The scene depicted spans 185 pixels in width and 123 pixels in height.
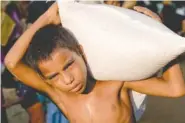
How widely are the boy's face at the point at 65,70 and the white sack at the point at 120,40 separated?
0.06 meters

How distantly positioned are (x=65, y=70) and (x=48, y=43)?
0.33ft

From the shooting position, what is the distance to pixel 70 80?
130cm

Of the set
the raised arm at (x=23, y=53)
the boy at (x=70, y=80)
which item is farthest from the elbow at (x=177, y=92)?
the raised arm at (x=23, y=53)

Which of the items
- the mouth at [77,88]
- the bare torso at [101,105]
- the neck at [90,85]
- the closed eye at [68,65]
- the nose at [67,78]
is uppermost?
the closed eye at [68,65]

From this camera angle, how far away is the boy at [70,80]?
1.34m

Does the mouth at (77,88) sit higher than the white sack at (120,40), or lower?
lower

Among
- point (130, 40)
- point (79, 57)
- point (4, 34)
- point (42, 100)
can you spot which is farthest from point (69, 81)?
point (4, 34)

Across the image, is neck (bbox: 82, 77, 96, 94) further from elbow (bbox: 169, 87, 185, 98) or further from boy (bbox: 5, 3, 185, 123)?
elbow (bbox: 169, 87, 185, 98)

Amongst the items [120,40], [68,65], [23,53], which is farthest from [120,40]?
[23,53]

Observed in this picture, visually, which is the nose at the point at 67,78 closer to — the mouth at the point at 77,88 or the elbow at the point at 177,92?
the mouth at the point at 77,88

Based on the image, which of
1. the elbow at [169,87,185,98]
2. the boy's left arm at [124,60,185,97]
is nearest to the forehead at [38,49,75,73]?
the boy's left arm at [124,60,185,97]

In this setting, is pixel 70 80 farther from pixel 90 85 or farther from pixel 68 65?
pixel 90 85

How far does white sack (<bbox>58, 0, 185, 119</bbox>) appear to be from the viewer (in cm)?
128

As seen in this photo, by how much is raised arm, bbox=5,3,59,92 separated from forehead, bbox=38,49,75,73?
101 mm
